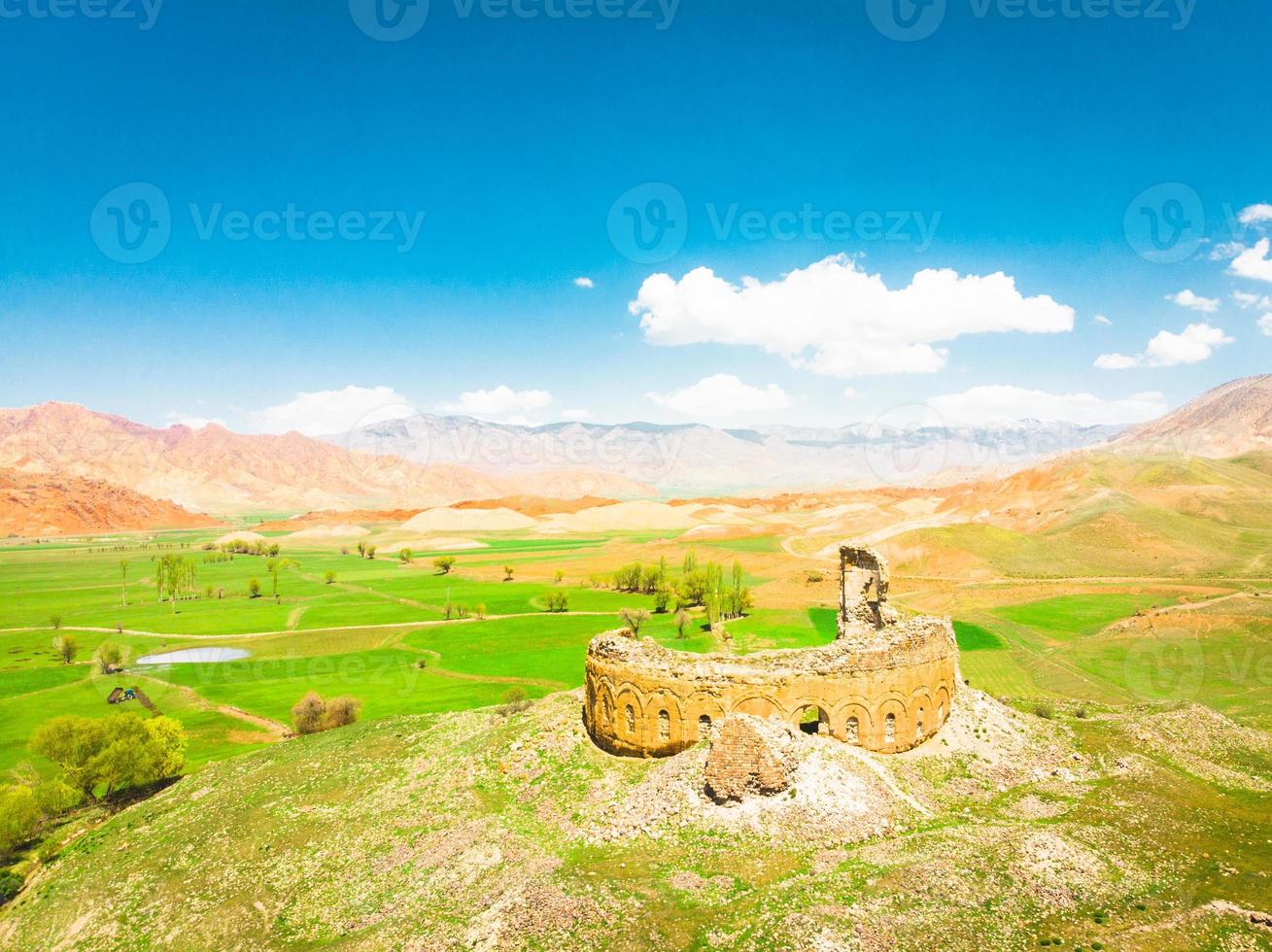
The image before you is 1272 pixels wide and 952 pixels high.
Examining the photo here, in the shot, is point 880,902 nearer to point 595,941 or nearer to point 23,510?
point 595,941

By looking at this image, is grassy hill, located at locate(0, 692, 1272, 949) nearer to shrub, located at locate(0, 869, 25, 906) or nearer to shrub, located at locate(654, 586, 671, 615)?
shrub, located at locate(0, 869, 25, 906)

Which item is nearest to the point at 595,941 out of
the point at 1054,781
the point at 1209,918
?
the point at 1209,918

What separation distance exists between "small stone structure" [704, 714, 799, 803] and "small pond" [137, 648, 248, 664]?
58843mm

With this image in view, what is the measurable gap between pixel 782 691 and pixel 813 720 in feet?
7.28

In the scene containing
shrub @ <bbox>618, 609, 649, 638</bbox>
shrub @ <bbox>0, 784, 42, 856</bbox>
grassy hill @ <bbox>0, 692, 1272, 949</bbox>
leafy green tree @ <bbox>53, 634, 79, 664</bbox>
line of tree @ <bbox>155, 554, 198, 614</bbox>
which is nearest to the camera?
grassy hill @ <bbox>0, 692, 1272, 949</bbox>

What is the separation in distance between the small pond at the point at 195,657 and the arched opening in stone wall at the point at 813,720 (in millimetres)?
59524

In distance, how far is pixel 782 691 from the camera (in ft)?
78.1

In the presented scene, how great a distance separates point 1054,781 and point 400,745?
2794cm

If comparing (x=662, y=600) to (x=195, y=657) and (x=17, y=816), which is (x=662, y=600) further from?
(x=17, y=816)

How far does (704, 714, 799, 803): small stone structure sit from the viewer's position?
70.6 ft

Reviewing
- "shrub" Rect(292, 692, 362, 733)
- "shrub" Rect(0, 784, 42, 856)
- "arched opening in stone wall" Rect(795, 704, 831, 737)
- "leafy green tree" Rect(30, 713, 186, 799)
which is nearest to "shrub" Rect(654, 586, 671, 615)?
"shrub" Rect(292, 692, 362, 733)

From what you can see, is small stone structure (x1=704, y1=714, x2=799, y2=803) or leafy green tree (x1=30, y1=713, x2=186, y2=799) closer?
small stone structure (x1=704, y1=714, x2=799, y2=803)

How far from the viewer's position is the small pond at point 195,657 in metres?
62.7

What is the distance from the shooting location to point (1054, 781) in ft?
78.6
